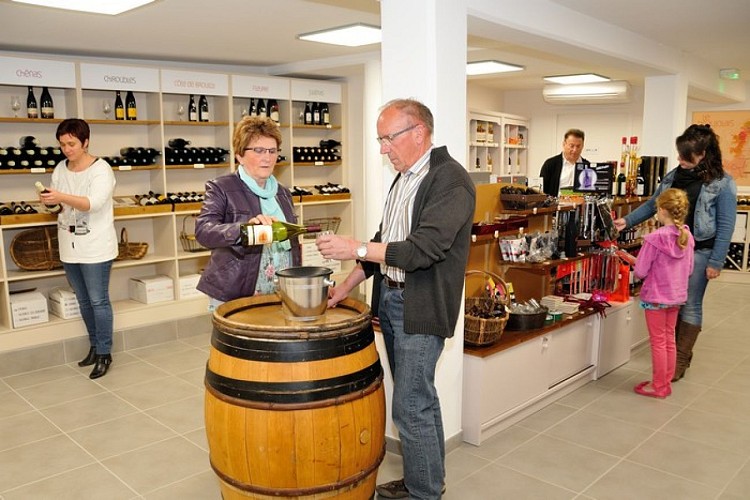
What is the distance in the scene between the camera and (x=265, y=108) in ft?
21.9

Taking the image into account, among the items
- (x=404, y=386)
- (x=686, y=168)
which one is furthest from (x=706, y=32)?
(x=404, y=386)

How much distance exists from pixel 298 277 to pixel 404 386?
0.65 metres

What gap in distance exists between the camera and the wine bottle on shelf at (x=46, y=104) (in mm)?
5152

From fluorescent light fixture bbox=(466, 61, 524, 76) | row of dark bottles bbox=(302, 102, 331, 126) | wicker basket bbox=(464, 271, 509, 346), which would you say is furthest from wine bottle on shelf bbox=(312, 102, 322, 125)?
wicker basket bbox=(464, 271, 509, 346)

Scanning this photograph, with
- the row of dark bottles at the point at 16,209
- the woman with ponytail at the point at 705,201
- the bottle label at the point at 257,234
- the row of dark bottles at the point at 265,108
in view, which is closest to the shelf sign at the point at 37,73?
the row of dark bottles at the point at 16,209

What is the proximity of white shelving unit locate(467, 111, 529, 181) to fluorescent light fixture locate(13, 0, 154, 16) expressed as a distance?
590cm

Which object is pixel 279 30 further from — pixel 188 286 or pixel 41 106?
pixel 188 286

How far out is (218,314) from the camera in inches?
90.4

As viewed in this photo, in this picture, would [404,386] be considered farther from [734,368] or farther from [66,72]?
[66,72]

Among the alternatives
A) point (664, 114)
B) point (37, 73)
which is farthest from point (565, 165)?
point (37, 73)

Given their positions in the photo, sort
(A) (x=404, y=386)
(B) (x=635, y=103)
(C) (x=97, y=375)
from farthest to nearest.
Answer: (B) (x=635, y=103), (C) (x=97, y=375), (A) (x=404, y=386)

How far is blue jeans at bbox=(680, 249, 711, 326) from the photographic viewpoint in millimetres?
4230

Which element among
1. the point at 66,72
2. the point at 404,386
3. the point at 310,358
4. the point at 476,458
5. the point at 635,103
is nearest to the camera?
the point at 310,358

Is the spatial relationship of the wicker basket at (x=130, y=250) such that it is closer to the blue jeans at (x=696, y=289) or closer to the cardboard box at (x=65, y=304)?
the cardboard box at (x=65, y=304)
